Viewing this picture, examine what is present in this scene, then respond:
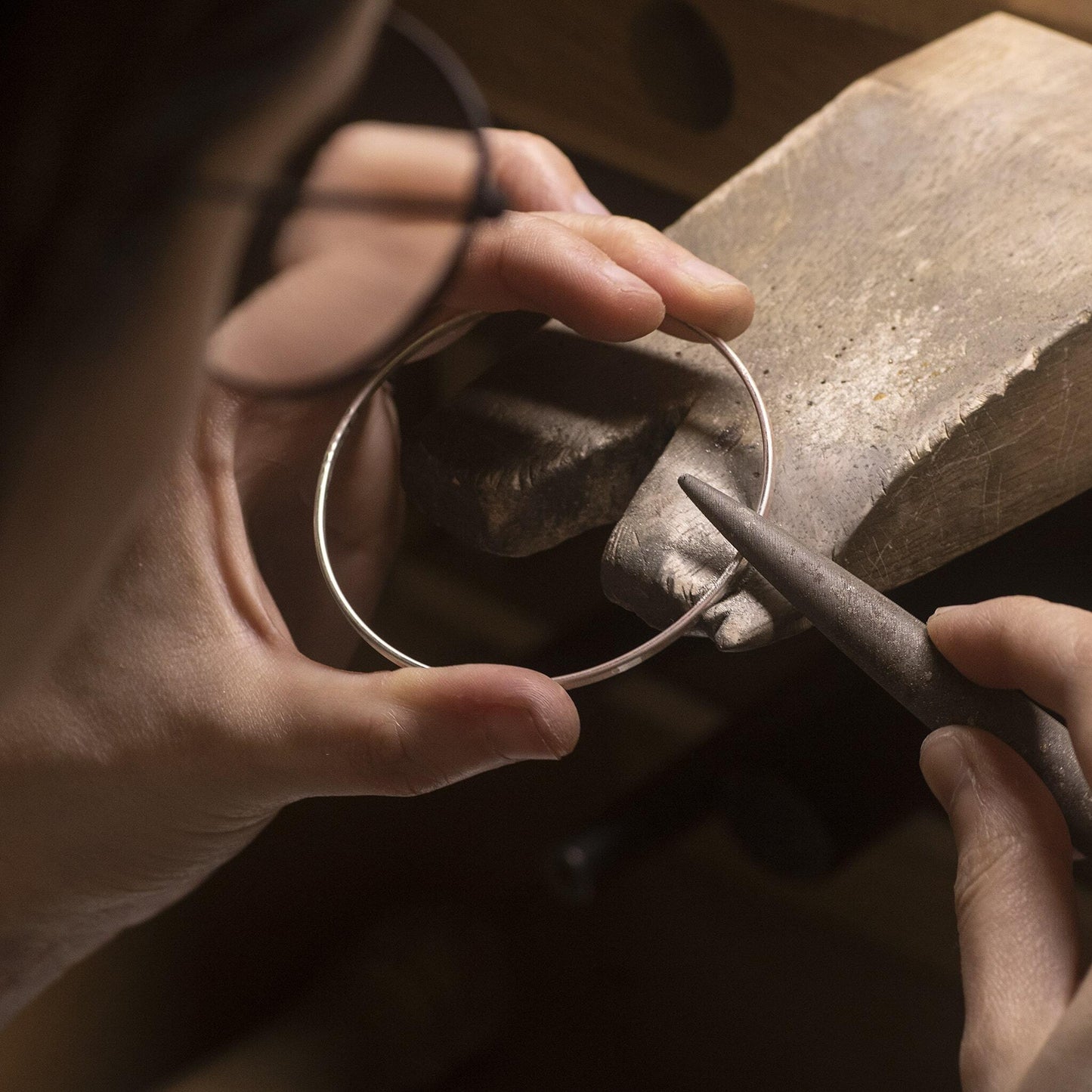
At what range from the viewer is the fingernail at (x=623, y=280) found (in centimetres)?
79

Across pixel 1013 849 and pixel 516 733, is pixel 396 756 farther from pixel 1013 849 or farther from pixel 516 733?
pixel 1013 849

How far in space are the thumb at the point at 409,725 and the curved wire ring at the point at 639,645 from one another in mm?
45

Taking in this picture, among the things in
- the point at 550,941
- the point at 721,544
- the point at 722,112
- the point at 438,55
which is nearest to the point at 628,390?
the point at 721,544

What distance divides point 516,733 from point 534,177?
56cm

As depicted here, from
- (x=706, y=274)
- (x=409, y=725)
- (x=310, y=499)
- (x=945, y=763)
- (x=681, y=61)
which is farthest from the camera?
(x=681, y=61)

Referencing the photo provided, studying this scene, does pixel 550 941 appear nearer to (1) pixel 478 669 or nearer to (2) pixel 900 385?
(1) pixel 478 669

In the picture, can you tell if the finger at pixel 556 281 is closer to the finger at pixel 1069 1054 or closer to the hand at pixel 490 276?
the hand at pixel 490 276

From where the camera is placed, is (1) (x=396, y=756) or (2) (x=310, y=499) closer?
(1) (x=396, y=756)

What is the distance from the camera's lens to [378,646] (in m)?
0.83

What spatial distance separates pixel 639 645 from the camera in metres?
0.89

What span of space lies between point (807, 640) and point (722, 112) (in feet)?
2.00

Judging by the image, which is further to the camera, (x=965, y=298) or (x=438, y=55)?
(x=965, y=298)

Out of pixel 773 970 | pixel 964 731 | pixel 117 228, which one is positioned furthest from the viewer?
pixel 773 970

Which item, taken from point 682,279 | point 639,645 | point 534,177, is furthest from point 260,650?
point 534,177
